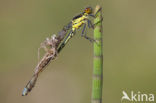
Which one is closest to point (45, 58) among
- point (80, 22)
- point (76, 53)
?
point (80, 22)

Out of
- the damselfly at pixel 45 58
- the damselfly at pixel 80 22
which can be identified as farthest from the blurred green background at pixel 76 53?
the damselfly at pixel 45 58

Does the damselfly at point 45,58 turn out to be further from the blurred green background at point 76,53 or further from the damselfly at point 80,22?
the blurred green background at point 76,53

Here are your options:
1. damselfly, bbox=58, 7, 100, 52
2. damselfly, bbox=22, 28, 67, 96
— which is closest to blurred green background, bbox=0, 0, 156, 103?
damselfly, bbox=58, 7, 100, 52

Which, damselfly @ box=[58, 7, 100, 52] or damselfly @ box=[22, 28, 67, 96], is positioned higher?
damselfly @ box=[58, 7, 100, 52]

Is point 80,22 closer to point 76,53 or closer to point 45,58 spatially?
point 45,58

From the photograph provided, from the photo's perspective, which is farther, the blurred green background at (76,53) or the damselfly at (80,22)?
the blurred green background at (76,53)

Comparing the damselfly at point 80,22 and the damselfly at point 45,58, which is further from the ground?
the damselfly at point 80,22

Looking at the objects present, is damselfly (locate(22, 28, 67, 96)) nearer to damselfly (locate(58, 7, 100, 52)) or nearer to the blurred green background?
damselfly (locate(58, 7, 100, 52))

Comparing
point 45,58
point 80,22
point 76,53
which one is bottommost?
point 45,58

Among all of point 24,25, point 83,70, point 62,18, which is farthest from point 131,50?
point 24,25
